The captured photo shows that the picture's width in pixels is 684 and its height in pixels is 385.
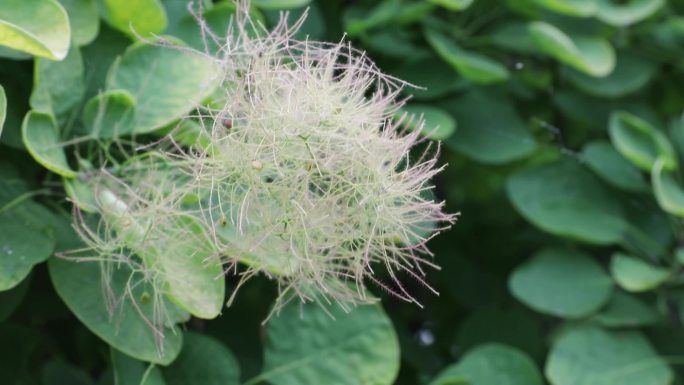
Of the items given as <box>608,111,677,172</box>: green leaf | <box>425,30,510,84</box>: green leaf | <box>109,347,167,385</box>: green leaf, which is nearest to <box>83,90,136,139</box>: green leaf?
<box>109,347,167,385</box>: green leaf

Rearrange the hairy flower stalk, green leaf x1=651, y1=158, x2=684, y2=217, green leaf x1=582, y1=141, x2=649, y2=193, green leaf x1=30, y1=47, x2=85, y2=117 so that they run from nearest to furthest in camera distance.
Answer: the hairy flower stalk → green leaf x1=30, y1=47, x2=85, y2=117 → green leaf x1=651, y1=158, x2=684, y2=217 → green leaf x1=582, y1=141, x2=649, y2=193

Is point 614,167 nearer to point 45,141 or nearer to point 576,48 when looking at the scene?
point 576,48

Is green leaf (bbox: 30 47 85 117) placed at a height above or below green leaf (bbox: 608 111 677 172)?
above

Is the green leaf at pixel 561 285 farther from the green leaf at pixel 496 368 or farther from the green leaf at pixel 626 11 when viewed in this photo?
the green leaf at pixel 626 11

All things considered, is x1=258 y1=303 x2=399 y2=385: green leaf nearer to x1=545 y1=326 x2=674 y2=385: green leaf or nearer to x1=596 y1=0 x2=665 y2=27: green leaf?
x1=545 y1=326 x2=674 y2=385: green leaf

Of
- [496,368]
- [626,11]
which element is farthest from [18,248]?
[626,11]

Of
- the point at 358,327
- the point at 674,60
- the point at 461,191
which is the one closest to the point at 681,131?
the point at 674,60
